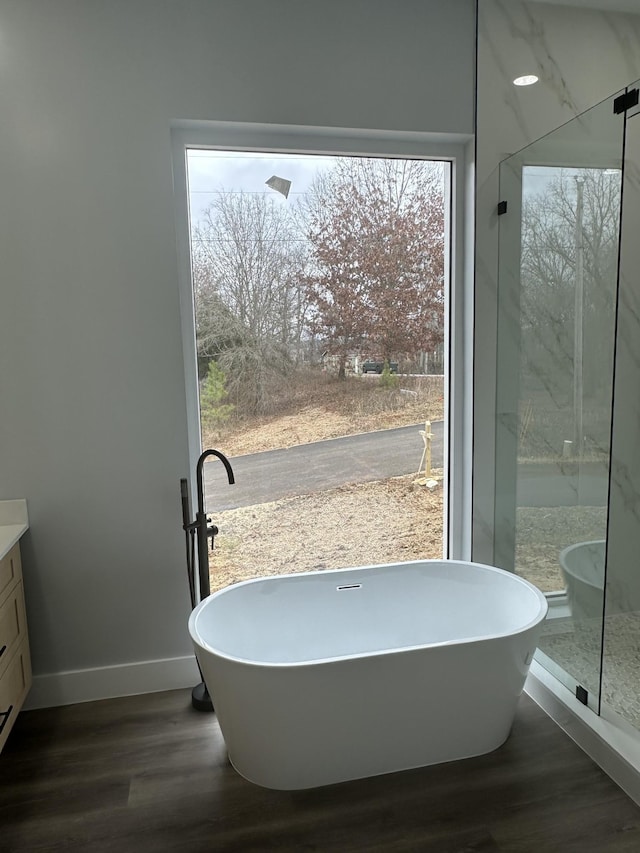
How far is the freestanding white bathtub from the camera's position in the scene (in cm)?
181

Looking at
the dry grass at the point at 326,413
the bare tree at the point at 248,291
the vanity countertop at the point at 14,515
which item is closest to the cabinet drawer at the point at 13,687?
the vanity countertop at the point at 14,515

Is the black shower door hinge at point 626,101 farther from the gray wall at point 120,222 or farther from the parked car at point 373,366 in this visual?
the parked car at point 373,366

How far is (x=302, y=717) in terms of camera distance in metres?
1.82

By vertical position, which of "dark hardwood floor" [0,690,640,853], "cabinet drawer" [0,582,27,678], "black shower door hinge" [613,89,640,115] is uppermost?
"black shower door hinge" [613,89,640,115]

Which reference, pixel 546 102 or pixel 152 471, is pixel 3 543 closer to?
pixel 152 471

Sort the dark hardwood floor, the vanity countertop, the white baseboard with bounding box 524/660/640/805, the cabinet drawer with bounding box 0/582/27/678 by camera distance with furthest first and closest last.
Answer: the vanity countertop → the cabinet drawer with bounding box 0/582/27/678 → the white baseboard with bounding box 524/660/640/805 → the dark hardwood floor

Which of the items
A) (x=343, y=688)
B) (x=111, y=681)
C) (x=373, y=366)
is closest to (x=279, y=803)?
(x=343, y=688)

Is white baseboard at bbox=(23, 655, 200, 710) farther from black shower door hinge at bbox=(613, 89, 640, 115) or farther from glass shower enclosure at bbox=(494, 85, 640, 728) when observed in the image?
black shower door hinge at bbox=(613, 89, 640, 115)

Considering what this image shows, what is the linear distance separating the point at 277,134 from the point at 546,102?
1.20 m

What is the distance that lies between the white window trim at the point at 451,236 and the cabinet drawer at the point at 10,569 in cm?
70

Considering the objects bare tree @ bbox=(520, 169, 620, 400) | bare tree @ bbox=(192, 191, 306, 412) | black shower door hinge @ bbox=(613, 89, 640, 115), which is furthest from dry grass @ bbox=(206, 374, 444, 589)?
black shower door hinge @ bbox=(613, 89, 640, 115)

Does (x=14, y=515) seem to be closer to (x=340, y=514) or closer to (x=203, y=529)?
(x=203, y=529)

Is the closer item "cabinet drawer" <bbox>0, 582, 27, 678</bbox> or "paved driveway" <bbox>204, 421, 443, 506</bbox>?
"cabinet drawer" <bbox>0, 582, 27, 678</bbox>

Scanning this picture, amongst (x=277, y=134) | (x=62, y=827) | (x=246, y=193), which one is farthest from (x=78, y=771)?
(x=277, y=134)
